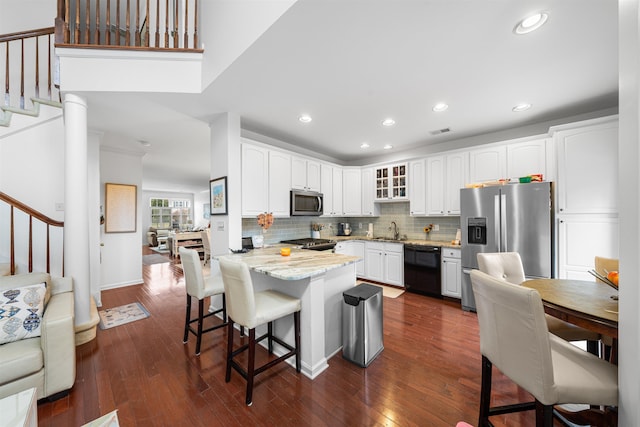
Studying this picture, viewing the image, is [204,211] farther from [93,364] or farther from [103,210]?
[93,364]

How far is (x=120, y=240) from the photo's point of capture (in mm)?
4559

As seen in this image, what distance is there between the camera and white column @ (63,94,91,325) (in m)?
2.49

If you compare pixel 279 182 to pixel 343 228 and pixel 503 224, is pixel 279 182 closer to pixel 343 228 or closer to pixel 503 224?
pixel 343 228

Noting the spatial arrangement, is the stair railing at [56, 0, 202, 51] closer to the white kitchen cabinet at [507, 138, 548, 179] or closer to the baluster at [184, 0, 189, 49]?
the baluster at [184, 0, 189, 49]

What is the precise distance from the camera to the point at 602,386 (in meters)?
1.09

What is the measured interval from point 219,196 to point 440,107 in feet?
9.83

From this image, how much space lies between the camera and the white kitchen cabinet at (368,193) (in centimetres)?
505

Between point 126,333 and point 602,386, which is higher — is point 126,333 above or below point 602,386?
below

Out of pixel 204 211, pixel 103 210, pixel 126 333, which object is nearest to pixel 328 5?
pixel 126 333

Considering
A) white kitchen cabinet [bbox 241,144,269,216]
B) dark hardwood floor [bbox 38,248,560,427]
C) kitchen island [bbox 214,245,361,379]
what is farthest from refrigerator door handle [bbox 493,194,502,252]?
white kitchen cabinet [bbox 241,144,269,216]

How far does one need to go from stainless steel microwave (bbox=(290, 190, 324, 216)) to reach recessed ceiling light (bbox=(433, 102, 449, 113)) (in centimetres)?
230

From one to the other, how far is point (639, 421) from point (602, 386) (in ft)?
0.96

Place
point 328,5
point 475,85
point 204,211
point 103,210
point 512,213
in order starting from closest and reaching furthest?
point 328,5 → point 475,85 → point 512,213 → point 103,210 → point 204,211

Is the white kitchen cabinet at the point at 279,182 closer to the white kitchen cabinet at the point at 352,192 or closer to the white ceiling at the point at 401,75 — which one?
the white ceiling at the point at 401,75
